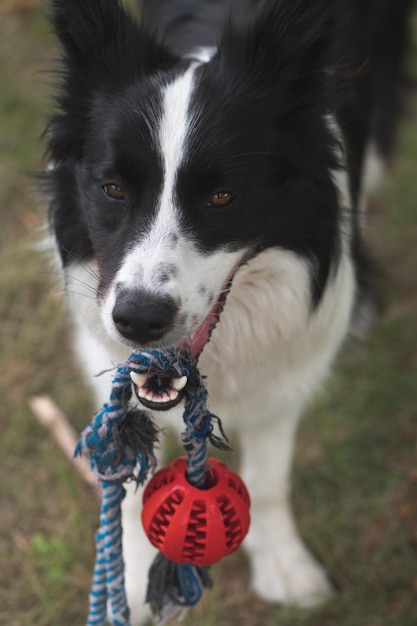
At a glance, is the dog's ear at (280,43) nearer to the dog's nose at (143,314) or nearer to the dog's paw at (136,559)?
the dog's nose at (143,314)

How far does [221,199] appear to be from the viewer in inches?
70.3

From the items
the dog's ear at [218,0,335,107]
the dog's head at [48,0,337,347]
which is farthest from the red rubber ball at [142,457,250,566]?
the dog's ear at [218,0,335,107]

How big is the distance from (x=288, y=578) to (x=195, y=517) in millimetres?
975

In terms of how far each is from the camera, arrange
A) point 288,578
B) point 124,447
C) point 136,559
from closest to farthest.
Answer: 1. point 124,447
2. point 136,559
3. point 288,578

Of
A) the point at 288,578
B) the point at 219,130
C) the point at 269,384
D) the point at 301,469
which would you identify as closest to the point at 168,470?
the point at 269,384

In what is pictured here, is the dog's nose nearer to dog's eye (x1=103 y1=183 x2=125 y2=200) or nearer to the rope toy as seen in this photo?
the rope toy

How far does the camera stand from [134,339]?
5.47 ft

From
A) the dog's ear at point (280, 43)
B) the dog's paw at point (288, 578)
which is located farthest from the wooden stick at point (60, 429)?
the dog's ear at point (280, 43)

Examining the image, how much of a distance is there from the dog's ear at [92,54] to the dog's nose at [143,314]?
532 mm

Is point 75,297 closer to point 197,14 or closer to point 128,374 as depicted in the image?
point 128,374

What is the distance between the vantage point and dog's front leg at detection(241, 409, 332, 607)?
248 cm

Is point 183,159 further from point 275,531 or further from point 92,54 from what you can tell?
point 275,531

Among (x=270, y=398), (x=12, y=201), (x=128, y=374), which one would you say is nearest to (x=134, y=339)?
(x=128, y=374)

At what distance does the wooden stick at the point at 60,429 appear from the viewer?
2781 mm
